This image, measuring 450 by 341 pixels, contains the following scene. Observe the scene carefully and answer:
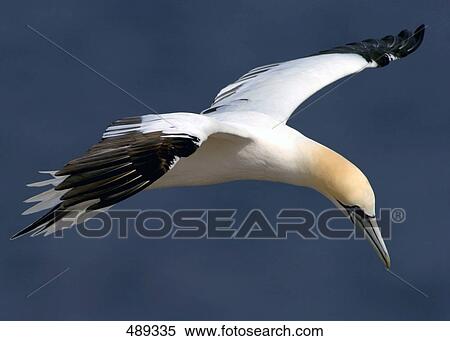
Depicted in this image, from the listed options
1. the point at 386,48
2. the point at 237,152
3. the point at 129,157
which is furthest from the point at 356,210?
the point at 386,48

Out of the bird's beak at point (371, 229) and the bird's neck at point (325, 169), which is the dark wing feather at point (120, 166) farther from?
the bird's beak at point (371, 229)

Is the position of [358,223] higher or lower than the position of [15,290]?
lower

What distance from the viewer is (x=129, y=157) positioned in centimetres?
1252

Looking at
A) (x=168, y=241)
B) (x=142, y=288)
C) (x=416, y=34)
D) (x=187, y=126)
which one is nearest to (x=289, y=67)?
(x=416, y=34)

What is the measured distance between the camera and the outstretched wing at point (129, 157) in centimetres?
1213

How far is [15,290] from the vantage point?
36.6 metres

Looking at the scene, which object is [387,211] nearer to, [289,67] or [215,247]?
[289,67]

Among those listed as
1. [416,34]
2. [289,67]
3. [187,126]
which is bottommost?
[187,126]

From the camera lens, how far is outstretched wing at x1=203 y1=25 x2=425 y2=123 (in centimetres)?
1648

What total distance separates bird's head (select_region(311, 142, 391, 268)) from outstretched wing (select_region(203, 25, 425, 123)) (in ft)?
3.38

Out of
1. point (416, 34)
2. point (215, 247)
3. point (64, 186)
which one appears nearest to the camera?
point (64, 186)
